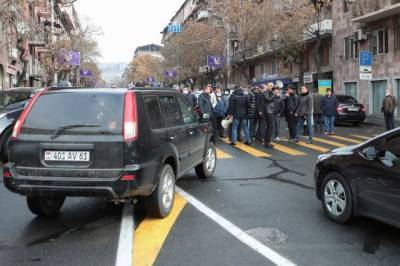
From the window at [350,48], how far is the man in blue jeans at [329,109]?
14.7 meters

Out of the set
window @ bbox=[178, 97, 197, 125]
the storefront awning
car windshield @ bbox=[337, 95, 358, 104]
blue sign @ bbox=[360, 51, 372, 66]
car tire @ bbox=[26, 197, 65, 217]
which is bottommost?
car tire @ bbox=[26, 197, 65, 217]

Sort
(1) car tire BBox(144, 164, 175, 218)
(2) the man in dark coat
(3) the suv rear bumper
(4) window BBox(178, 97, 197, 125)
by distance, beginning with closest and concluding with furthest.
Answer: (3) the suv rear bumper < (1) car tire BBox(144, 164, 175, 218) < (4) window BBox(178, 97, 197, 125) < (2) the man in dark coat

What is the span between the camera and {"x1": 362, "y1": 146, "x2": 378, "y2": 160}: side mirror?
5.66 m

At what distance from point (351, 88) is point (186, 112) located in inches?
1085

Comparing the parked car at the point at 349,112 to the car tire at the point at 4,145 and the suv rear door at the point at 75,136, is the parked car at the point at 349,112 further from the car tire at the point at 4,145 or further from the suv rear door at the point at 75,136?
the suv rear door at the point at 75,136

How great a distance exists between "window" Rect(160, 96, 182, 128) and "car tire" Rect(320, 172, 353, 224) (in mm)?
2136

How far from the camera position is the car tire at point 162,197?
6212mm

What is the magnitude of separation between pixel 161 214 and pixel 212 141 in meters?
3.34

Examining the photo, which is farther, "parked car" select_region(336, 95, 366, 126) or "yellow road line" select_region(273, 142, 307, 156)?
"parked car" select_region(336, 95, 366, 126)

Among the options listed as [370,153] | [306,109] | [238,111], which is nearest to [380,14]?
[306,109]

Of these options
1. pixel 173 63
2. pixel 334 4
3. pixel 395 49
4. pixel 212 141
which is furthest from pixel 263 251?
pixel 173 63

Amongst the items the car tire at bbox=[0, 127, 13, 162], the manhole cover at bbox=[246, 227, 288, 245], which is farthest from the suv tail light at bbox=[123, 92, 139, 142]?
the car tire at bbox=[0, 127, 13, 162]

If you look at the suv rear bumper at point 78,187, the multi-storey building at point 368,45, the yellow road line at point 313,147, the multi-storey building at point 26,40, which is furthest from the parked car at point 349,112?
the suv rear bumper at point 78,187

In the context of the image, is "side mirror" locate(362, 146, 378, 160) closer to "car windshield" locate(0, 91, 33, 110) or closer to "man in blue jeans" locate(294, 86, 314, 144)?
"car windshield" locate(0, 91, 33, 110)
